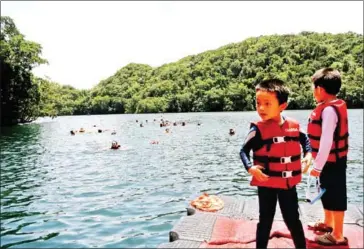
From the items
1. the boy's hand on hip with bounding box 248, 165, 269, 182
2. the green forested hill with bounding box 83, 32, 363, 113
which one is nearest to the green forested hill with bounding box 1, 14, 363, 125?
the green forested hill with bounding box 83, 32, 363, 113

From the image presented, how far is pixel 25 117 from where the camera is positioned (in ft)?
187

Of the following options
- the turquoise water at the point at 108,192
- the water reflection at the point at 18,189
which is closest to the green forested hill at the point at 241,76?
the turquoise water at the point at 108,192

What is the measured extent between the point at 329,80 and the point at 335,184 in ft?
4.03

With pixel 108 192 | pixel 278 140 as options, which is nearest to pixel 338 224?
pixel 278 140

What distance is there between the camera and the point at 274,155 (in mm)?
4234

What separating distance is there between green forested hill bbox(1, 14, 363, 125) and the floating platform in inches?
3922

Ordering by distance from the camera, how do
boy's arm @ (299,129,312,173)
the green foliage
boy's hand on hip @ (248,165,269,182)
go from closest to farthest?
boy's hand on hip @ (248,165,269,182) < boy's arm @ (299,129,312,173) < the green foliage

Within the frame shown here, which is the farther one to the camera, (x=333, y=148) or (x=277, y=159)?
(x=333, y=148)

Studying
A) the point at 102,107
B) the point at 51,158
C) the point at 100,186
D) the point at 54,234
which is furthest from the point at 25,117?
the point at 102,107

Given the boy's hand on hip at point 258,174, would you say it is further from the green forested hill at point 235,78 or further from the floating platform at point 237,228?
the green forested hill at point 235,78

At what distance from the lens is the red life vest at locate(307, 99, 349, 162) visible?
4.53 meters

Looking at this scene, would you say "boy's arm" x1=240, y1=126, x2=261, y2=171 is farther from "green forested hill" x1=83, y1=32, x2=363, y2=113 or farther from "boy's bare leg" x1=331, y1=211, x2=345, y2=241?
"green forested hill" x1=83, y1=32, x2=363, y2=113

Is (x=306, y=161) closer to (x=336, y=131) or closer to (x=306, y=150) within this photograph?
(x=306, y=150)

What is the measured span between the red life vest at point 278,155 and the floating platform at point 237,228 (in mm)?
991
